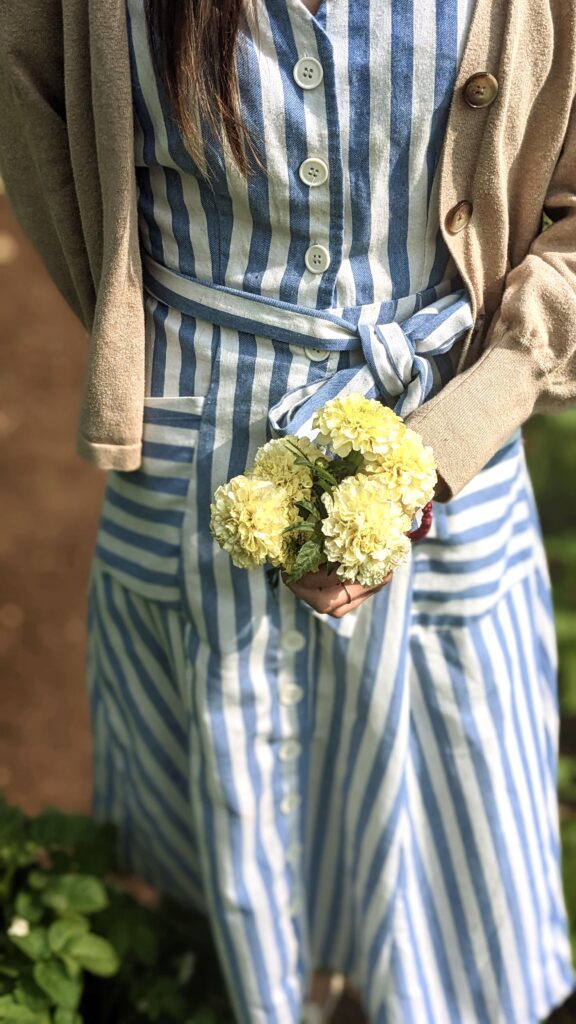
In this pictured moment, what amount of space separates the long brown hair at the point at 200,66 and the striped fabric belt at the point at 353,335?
16 cm

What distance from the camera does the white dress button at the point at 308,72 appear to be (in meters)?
1.10

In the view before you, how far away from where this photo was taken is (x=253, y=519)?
3.44 ft

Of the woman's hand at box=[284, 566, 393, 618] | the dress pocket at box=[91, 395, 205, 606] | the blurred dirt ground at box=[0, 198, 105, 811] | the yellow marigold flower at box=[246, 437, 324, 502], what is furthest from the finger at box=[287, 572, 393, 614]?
the blurred dirt ground at box=[0, 198, 105, 811]

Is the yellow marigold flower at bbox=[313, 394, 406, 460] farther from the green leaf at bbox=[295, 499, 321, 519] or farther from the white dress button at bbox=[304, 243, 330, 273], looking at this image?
the white dress button at bbox=[304, 243, 330, 273]

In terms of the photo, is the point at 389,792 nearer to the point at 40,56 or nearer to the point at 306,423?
the point at 306,423

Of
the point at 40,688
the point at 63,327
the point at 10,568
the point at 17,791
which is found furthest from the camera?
the point at 63,327

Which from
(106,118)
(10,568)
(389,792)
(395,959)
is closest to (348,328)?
(106,118)

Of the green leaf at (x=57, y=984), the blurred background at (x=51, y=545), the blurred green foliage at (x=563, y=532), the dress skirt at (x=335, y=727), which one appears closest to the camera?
the dress skirt at (x=335, y=727)

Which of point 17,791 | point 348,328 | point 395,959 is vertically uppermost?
point 348,328

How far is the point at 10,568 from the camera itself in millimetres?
3125

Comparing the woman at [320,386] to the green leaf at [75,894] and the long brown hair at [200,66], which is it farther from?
the green leaf at [75,894]

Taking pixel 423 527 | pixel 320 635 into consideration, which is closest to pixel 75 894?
pixel 320 635

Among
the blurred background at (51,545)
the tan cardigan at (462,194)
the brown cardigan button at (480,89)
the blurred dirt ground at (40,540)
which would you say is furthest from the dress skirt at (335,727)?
the blurred dirt ground at (40,540)

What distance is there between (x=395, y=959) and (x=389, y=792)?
0.31 metres
